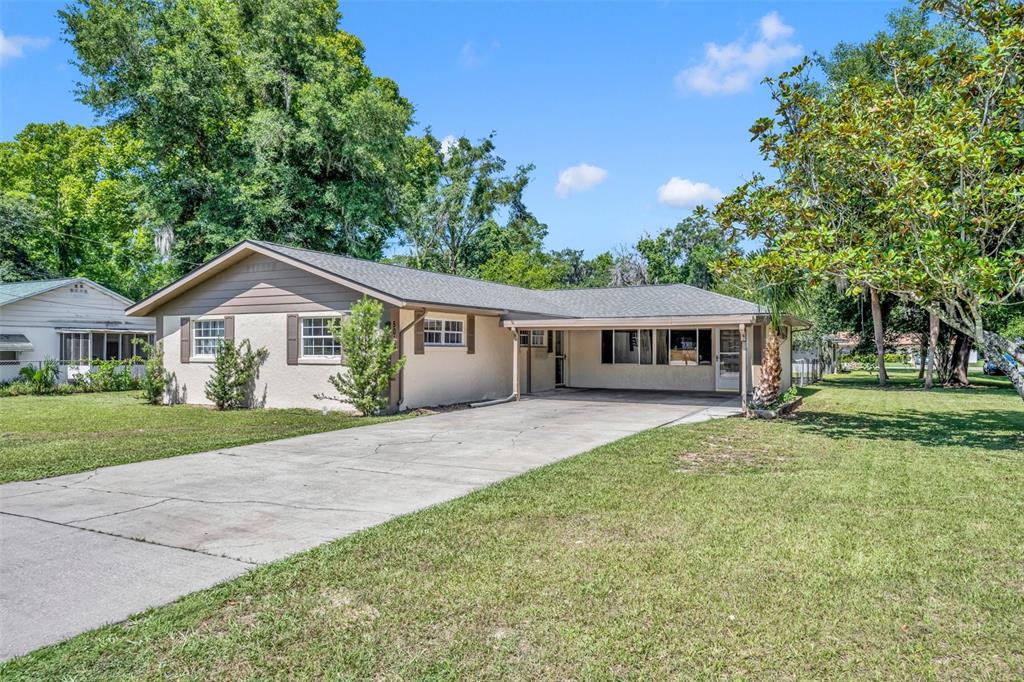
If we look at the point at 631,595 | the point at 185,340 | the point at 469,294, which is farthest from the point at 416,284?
the point at 631,595

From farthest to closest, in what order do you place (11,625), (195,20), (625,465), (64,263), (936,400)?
(64,263) → (195,20) → (936,400) → (625,465) → (11,625)

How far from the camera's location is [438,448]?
8.77 metres

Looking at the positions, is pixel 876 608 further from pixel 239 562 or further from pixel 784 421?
pixel 784 421

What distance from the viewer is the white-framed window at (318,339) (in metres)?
13.4

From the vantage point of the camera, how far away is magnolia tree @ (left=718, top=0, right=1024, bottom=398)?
26.2 ft

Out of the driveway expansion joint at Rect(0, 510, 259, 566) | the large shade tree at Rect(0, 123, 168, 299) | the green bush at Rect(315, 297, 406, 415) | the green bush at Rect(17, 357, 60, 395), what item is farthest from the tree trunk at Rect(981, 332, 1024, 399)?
the large shade tree at Rect(0, 123, 168, 299)

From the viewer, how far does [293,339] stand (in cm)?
1375

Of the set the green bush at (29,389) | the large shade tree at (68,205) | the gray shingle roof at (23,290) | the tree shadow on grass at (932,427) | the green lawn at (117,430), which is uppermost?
the large shade tree at (68,205)

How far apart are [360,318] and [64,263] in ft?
94.1

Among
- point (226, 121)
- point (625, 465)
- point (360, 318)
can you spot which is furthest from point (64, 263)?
point (625, 465)

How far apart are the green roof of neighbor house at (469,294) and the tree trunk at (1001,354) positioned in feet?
15.2

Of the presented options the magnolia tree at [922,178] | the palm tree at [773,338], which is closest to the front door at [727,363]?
the palm tree at [773,338]

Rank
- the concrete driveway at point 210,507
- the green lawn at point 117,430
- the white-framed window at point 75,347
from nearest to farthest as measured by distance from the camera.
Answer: the concrete driveway at point 210,507 < the green lawn at point 117,430 < the white-framed window at point 75,347

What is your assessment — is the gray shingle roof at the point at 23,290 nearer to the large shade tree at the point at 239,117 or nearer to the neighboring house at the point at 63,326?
the neighboring house at the point at 63,326
